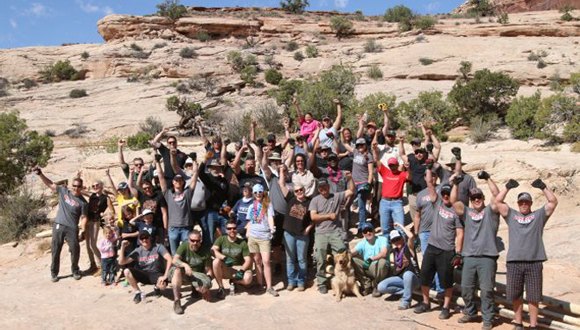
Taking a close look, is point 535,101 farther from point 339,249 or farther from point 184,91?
point 184,91

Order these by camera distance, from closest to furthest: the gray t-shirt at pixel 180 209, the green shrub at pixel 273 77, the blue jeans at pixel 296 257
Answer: the blue jeans at pixel 296 257, the gray t-shirt at pixel 180 209, the green shrub at pixel 273 77

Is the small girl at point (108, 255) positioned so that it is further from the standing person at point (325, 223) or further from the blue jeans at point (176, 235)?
the standing person at point (325, 223)

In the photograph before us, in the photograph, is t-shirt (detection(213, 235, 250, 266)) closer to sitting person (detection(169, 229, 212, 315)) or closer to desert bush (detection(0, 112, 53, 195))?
sitting person (detection(169, 229, 212, 315))

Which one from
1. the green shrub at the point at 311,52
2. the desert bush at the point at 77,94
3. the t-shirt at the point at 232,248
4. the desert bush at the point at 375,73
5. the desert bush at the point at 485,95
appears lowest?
the t-shirt at the point at 232,248

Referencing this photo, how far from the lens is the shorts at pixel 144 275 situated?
25.7 feet

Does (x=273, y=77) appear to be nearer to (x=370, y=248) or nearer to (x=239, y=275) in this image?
(x=239, y=275)

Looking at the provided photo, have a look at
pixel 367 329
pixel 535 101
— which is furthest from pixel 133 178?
pixel 535 101

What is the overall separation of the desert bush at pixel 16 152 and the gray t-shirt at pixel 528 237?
535 inches

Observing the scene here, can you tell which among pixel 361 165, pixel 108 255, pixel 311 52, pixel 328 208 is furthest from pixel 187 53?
pixel 328 208

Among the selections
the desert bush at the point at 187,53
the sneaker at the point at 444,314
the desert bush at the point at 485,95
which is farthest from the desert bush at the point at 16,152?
the desert bush at the point at 187,53

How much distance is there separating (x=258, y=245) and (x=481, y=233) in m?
3.11

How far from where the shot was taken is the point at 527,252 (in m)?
5.65

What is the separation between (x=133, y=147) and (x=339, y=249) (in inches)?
419

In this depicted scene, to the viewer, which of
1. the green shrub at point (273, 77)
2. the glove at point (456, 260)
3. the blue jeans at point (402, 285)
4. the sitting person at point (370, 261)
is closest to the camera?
the glove at point (456, 260)
